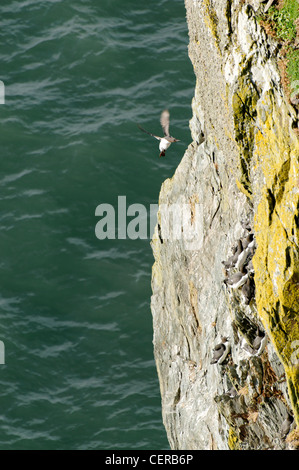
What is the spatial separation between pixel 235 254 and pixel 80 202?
24.0 meters

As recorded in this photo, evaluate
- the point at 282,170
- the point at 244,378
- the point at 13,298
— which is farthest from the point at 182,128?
the point at 282,170

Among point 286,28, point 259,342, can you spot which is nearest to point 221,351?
point 259,342

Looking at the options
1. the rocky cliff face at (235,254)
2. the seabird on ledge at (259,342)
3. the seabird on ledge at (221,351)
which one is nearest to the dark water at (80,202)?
the rocky cliff face at (235,254)

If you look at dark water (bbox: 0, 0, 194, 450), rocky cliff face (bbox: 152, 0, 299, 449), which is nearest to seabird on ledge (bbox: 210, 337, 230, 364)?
rocky cliff face (bbox: 152, 0, 299, 449)

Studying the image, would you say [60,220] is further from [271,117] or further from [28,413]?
[271,117]

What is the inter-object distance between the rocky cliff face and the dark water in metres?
6.40

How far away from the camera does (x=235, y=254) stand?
24.4 meters

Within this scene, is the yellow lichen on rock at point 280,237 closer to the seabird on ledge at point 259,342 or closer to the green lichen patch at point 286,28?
the green lichen patch at point 286,28

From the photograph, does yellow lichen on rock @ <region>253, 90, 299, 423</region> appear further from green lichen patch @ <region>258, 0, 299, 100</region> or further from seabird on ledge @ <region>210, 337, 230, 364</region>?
seabird on ledge @ <region>210, 337, 230, 364</region>

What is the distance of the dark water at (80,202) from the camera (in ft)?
131

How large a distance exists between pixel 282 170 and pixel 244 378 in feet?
24.2

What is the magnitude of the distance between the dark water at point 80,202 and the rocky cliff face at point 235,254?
21.0 feet

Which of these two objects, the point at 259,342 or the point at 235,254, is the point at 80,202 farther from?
the point at 259,342

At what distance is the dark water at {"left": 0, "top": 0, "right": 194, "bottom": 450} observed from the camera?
40031mm
